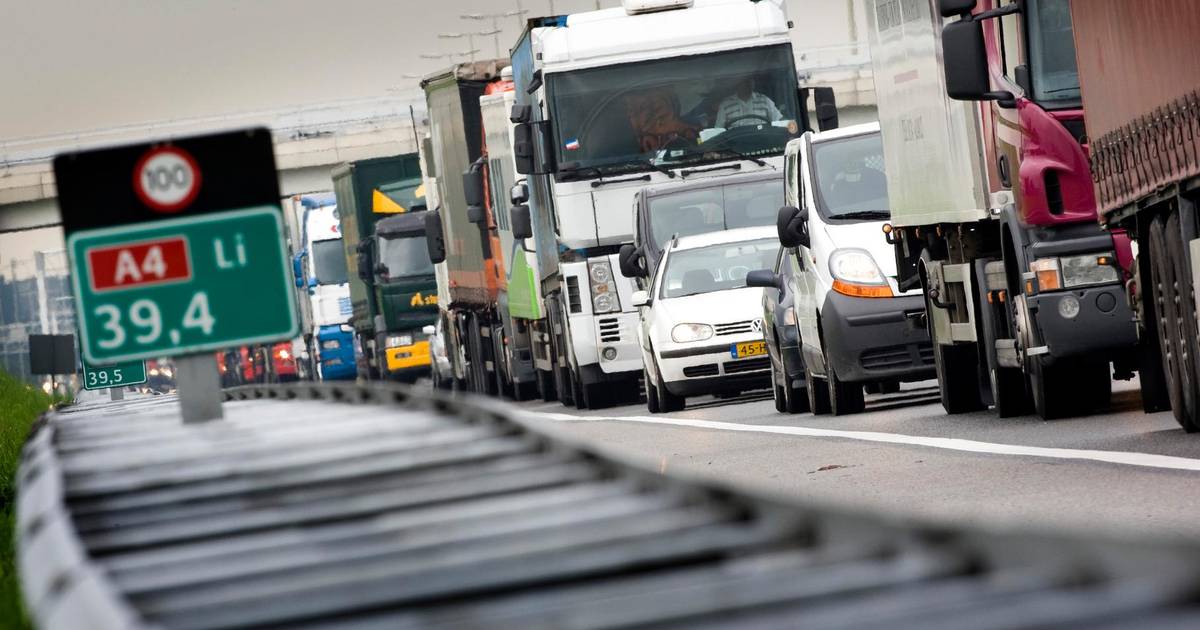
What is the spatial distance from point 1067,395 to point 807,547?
12.2m

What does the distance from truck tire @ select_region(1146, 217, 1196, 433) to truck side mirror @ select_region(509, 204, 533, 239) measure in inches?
663

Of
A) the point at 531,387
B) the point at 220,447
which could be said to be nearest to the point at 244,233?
the point at 220,447

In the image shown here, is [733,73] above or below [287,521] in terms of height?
above

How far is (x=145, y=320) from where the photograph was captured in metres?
7.02

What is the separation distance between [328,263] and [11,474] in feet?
130

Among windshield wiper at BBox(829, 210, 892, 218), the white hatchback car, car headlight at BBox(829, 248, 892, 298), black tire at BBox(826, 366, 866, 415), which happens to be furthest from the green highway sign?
car headlight at BBox(829, 248, 892, 298)

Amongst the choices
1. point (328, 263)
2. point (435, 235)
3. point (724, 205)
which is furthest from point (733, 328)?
point (328, 263)

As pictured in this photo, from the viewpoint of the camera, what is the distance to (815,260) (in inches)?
774

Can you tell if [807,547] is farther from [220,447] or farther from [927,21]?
[927,21]

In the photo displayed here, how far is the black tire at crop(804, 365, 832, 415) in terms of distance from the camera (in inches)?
799

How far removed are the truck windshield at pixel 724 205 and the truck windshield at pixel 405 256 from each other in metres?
21.1

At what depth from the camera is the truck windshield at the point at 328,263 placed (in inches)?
2120

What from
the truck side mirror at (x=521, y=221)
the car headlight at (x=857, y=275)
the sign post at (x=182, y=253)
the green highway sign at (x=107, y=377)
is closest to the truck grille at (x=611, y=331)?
the truck side mirror at (x=521, y=221)

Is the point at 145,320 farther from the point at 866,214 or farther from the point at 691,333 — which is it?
the point at 691,333
